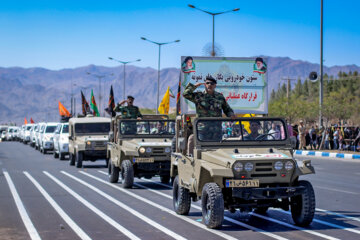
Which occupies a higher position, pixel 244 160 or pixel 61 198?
pixel 244 160

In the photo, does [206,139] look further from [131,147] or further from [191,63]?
[191,63]

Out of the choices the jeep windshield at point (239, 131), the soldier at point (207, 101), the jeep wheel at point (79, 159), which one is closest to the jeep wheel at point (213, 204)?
the jeep windshield at point (239, 131)

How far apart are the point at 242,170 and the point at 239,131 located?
114 cm

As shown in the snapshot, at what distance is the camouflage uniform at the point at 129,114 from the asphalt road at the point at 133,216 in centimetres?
153

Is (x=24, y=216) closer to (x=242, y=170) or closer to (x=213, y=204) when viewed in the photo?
(x=213, y=204)

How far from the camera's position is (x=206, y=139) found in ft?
33.7

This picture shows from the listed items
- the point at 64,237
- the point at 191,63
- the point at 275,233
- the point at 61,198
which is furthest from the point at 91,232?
the point at 191,63

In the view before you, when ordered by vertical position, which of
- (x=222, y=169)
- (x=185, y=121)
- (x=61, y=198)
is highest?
(x=185, y=121)

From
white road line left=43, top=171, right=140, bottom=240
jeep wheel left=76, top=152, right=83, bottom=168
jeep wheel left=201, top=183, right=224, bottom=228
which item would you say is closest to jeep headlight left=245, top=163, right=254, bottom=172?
jeep wheel left=201, top=183, right=224, bottom=228

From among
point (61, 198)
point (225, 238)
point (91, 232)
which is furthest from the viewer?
point (61, 198)

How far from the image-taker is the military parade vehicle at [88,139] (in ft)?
80.0

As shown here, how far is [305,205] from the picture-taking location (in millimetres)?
9492

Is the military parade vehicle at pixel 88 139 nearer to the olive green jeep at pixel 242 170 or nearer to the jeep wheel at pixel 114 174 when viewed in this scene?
the jeep wheel at pixel 114 174

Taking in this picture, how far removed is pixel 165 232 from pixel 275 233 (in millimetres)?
1566
